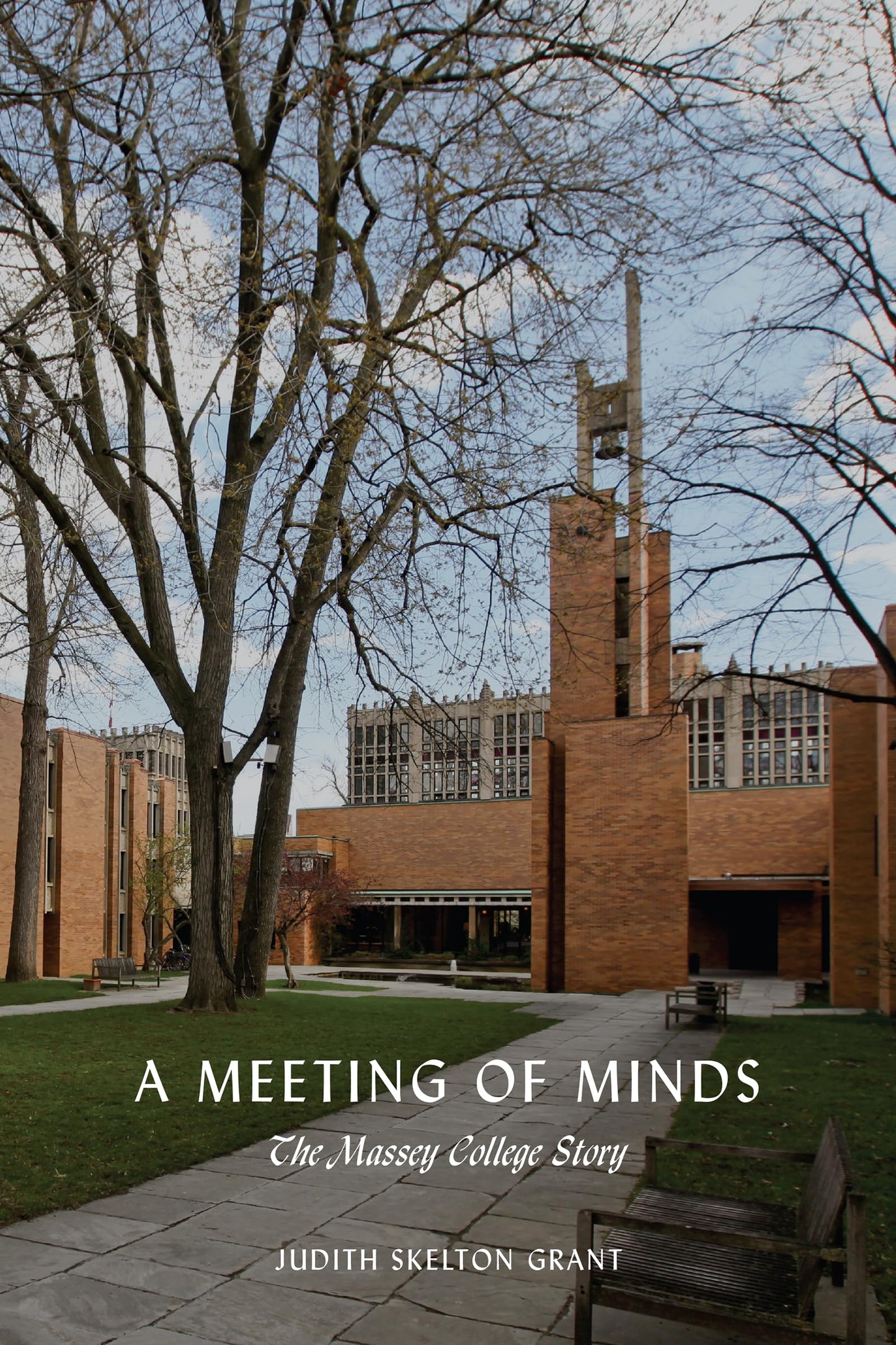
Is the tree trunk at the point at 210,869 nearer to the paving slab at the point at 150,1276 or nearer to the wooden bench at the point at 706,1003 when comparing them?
the wooden bench at the point at 706,1003

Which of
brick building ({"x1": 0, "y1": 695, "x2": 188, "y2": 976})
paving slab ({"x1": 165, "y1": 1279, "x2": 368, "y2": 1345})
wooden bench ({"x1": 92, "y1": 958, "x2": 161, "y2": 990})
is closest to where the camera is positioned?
paving slab ({"x1": 165, "y1": 1279, "x2": 368, "y2": 1345})

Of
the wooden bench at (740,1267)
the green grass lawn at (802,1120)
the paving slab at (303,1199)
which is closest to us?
the wooden bench at (740,1267)

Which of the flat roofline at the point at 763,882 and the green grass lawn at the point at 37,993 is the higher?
the flat roofline at the point at 763,882

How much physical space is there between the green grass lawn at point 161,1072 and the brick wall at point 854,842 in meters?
8.45

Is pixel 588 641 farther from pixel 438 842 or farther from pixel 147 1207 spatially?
pixel 147 1207

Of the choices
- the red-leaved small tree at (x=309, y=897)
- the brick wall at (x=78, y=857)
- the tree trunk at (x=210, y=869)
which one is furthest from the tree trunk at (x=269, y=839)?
the brick wall at (x=78, y=857)

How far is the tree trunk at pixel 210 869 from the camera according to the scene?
13867 millimetres

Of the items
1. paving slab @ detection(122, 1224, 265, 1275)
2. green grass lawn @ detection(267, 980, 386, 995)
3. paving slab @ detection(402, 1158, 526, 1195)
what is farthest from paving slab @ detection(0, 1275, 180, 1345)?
green grass lawn @ detection(267, 980, 386, 995)

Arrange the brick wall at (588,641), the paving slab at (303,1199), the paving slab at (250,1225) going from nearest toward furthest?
Answer: the paving slab at (250,1225), the paving slab at (303,1199), the brick wall at (588,641)

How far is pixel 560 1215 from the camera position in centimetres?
565

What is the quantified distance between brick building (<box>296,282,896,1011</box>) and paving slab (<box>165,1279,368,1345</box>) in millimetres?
7633

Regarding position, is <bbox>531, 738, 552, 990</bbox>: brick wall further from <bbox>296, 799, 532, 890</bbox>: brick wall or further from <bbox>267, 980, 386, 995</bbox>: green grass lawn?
<bbox>296, 799, 532, 890</bbox>: brick wall

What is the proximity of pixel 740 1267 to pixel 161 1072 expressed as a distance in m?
7.01

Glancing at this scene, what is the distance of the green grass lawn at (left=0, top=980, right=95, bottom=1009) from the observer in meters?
18.6
